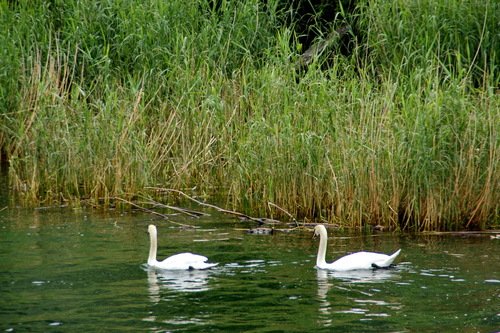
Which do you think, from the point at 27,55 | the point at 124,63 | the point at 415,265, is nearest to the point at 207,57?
the point at 124,63

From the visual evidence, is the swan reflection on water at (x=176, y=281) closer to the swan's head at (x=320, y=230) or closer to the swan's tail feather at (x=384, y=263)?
the swan's head at (x=320, y=230)

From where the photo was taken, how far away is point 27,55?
17.4 metres

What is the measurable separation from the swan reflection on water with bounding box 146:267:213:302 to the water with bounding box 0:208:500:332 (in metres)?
0.01

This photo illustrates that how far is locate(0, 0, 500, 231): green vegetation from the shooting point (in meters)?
12.1

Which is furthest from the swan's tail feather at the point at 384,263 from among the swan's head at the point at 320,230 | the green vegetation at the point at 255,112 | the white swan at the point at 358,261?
the green vegetation at the point at 255,112

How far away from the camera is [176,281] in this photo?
10148mm

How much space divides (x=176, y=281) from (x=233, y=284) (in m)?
0.68

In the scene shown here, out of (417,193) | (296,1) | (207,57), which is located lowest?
(417,193)

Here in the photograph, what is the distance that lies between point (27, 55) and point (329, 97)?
608 cm

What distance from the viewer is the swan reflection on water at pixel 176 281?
31.8 ft

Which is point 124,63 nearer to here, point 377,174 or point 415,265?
point 377,174

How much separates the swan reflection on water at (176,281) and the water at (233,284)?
12mm

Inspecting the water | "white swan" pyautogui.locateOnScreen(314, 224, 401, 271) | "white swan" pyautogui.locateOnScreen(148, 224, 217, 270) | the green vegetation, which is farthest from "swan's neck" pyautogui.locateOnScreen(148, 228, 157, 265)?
the green vegetation

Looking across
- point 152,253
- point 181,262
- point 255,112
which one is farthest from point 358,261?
point 255,112
